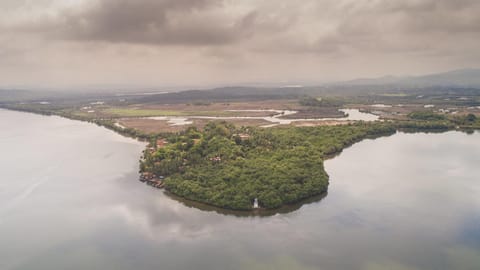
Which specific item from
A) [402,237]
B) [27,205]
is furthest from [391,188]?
[27,205]

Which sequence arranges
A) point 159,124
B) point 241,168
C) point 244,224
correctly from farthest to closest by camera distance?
point 159,124
point 241,168
point 244,224

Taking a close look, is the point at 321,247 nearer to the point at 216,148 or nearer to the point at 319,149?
the point at 216,148

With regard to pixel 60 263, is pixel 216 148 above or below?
above

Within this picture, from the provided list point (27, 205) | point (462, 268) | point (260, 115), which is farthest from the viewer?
point (260, 115)

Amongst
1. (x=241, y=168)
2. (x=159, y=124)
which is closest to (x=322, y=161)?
(x=241, y=168)

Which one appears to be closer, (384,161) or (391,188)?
(391,188)

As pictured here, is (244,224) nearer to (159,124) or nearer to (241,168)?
(241,168)

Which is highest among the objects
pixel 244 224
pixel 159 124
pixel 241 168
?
pixel 159 124

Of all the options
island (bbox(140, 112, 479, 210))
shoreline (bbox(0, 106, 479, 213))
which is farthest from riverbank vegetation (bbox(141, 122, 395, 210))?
shoreline (bbox(0, 106, 479, 213))
